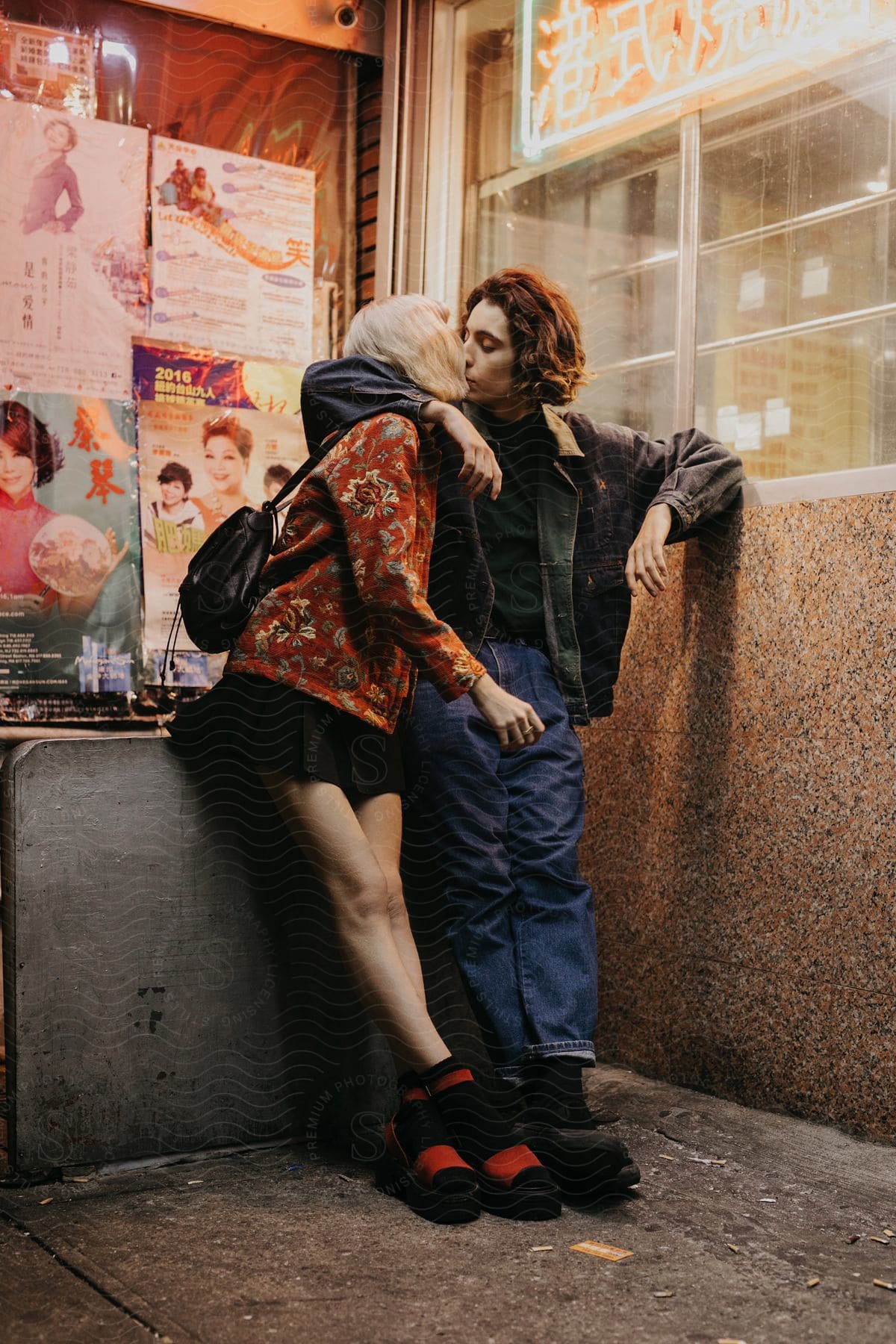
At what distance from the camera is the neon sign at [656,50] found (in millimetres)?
2988

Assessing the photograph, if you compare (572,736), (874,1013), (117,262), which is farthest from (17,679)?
(874,1013)

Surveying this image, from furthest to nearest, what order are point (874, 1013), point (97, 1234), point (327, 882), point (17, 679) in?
point (17, 679), point (874, 1013), point (327, 882), point (97, 1234)

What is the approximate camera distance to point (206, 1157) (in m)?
2.56

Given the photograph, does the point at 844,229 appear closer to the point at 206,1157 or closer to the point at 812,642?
the point at 812,642

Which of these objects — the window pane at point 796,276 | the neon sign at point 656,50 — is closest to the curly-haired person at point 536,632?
the window pane at point 796,276

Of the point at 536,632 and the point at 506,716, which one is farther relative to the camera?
the point at 536,632

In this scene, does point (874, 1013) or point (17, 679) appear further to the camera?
point (17, 679)

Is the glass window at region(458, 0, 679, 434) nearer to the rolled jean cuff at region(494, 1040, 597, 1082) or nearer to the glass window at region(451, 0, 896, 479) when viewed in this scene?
the glass window at region(451, 0, 896, 479)

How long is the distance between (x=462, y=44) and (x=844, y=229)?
1.48m

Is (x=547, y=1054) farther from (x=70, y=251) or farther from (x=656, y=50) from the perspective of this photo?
(x=656, y=50)

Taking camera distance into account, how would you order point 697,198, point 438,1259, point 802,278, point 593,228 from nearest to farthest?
point 438,1259 → point 802,278 → point 697,198 → point 593,228

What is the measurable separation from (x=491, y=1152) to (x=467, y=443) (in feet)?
4.00

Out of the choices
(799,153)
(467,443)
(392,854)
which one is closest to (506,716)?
(392,854)

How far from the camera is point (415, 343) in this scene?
258 cm
